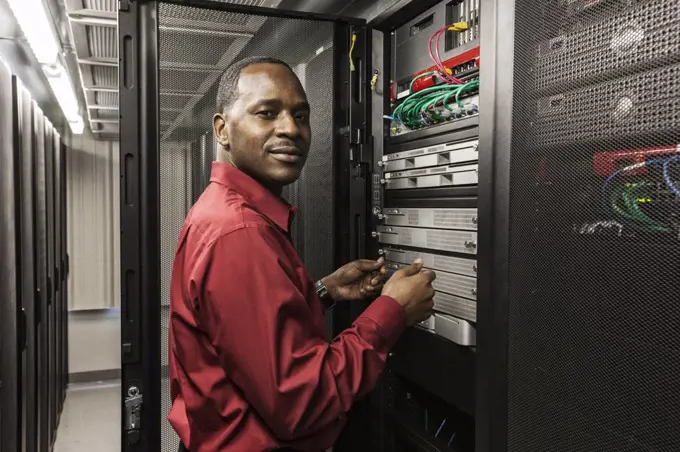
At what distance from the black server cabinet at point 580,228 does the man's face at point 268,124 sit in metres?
0.41

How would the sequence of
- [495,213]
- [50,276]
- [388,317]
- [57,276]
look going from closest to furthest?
[495,213], [388,317], [50,276], [57,276]

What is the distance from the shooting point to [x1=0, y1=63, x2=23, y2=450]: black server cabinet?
5.95 feet

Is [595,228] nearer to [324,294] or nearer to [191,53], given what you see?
[324,294]

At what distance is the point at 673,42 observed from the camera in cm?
56

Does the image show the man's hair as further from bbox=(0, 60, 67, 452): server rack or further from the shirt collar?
bbox=(0, 60, 67, 452): server rack

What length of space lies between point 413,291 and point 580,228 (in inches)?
17.0

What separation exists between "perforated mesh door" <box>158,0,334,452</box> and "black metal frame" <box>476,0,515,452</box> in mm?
654

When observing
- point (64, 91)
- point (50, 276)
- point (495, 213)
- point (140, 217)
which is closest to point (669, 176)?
point (495, 213)

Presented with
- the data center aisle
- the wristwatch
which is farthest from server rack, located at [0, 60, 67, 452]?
the wristwatch

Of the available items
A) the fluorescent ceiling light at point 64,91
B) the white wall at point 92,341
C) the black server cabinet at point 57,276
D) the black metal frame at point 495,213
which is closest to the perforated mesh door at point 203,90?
the black metal frame at point 495,213

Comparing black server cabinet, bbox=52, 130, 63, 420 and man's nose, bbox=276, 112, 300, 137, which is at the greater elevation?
man's nose, bbox=276, 112, 300, 137

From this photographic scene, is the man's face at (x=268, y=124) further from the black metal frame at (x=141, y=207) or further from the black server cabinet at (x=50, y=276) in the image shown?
the black server cabinet at (x=50, y=276)

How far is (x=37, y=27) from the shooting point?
7.68 feet

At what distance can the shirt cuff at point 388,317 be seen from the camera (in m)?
1.01
